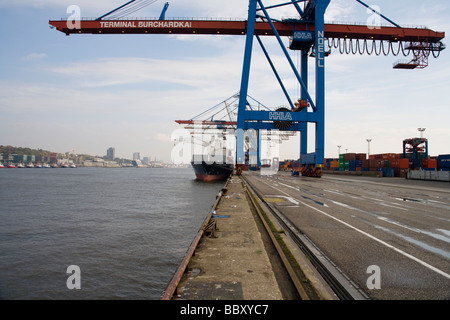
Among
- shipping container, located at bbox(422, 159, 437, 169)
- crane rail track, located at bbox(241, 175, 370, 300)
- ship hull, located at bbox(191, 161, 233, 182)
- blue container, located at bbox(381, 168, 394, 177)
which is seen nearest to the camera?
crane rail track, located at bbox(241, 175, 370, 300)

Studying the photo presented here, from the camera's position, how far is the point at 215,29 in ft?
127

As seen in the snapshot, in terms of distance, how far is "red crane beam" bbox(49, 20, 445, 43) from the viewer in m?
38.3

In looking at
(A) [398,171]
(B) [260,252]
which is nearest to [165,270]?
(B) [260,252]

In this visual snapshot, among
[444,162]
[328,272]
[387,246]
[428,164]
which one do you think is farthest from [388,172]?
[328,272]

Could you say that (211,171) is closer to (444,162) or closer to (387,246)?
(444,162)

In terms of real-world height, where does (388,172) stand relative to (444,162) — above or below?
below

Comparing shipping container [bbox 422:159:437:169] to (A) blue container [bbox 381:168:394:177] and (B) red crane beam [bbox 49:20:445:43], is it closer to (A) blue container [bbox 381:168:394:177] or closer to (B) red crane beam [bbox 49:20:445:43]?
(A) blue container [bbox 381:168:394:177]

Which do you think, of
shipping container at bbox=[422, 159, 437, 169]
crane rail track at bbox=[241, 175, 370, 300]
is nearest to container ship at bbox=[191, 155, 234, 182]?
shipping container at bbox=[422, 159, 437, 169]

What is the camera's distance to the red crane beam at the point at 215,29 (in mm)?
38344

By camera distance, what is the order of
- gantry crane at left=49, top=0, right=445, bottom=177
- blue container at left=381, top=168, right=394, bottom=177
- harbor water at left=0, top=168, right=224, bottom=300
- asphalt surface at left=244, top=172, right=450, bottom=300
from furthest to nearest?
1. blue container at left=381, top=168, right=394, bottom=177
2. gantry crane at left=49, top=0, right=445, bottom=177
3. harbor water at left=0, top=168, right=224, bottom=300
4. asphalt surface at left=244, top=172, right=450, bottom=300

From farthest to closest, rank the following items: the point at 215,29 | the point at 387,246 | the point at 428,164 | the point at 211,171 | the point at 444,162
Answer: the point at 211,171
the point at 428,164
the point at 444,162
the point at 215,29
the point at 387,246

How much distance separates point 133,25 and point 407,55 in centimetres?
3880
